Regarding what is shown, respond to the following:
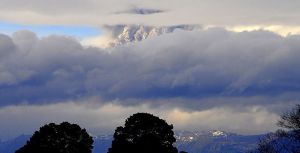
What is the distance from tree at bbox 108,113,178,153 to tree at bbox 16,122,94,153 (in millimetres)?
9932

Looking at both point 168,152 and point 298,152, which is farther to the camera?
point 168,152

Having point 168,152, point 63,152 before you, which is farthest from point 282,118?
point 63,152

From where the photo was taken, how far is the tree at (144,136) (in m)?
139

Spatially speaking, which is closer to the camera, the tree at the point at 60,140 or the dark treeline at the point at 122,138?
the dark treeline at the point at 122,138

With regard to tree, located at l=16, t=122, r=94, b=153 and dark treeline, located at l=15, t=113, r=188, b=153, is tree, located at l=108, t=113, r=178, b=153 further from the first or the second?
tree, located at l=16, t=122, r=94, b=153

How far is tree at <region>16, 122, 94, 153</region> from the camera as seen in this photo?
14575 cm

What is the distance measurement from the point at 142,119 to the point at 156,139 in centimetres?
575

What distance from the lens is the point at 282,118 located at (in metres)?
83.2

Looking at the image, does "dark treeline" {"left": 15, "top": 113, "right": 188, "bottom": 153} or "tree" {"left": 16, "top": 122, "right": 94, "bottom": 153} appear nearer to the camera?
"dark treeline" {"left": 15, "top": 113, "right": 188, "bottom": 153}

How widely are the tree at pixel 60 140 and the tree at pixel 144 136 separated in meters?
9.93

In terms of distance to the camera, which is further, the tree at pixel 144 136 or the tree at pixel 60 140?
the tree at pixel 60 140

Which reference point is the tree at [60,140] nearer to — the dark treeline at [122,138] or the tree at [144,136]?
the dark treeline at [122,138]

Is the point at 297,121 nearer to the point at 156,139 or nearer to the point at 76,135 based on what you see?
the point at 156,139

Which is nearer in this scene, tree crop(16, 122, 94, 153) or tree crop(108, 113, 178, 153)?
tree crop(108, 113, 178, 153)
